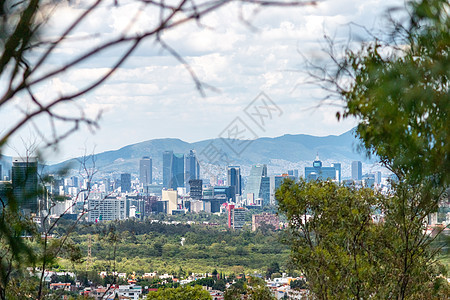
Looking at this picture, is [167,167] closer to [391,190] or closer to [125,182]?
[125,182]

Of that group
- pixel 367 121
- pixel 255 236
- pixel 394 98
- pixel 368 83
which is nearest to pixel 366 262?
pixel 367 121

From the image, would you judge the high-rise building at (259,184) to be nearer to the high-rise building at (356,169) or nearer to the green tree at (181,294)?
the high-rise building at (356,169)

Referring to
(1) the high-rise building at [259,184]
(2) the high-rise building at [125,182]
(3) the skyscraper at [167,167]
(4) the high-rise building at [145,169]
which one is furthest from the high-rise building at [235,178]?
(2) the high-rise building at [125,182]

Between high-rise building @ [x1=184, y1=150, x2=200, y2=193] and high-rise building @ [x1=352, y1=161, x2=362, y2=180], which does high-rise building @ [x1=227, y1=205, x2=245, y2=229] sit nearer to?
high-rise building @ [x1=352, y1=161, x2=362, y2=180]

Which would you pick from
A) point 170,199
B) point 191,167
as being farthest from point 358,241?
point 191,167

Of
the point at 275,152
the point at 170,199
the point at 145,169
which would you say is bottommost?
the point at 170,199

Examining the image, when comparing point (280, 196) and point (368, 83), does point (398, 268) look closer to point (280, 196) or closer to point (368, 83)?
point (280, 196)
